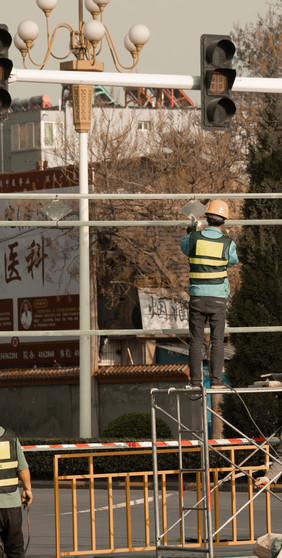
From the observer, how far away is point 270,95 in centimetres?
2278

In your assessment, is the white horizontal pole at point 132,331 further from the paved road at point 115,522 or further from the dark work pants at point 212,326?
the paved road at point 115,522

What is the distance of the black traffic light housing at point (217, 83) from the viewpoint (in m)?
12.1

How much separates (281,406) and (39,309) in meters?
12.7

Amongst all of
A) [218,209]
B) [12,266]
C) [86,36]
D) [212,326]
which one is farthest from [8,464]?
[12,266]

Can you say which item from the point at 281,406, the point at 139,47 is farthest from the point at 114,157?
the point at 281,406

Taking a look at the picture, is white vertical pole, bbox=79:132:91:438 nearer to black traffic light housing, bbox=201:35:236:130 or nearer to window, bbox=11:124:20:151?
black traffic light housing, bbox=201:35:236:130

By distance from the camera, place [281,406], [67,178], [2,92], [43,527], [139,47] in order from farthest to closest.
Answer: [67,178]
[139,47]
[281,406]
[43,527]
[2,92]

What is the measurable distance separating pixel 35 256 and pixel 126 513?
69.8 ft

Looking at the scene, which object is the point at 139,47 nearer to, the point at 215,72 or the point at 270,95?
the point at 270,95

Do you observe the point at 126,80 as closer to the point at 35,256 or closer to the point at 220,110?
the point at 220,110

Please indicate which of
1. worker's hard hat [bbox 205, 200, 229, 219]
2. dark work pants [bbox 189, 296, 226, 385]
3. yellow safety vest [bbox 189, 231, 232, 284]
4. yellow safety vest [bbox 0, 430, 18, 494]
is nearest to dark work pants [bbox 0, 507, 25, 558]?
yellow safety vest [bbox 0, 430, 18, 494]

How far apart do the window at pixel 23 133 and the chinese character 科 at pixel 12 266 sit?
35.4 metres

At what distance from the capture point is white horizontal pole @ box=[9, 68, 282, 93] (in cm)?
1206

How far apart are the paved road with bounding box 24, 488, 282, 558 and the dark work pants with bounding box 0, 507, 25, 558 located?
2.87m
